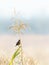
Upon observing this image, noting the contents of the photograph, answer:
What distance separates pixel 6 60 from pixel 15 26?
0.81m

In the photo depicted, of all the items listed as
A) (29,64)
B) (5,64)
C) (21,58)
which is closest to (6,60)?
(5,64)

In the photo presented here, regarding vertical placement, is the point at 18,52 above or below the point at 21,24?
below

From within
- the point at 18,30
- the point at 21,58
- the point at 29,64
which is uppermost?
the point at 18,30

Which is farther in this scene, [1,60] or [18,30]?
[1,60]

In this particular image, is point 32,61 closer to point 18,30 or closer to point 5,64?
point 5,64

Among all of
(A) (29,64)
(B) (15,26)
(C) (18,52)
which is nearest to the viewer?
(C) (18,52)

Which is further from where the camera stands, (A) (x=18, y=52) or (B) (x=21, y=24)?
(B) (x=21, y=24)

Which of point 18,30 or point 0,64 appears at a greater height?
point 18,30

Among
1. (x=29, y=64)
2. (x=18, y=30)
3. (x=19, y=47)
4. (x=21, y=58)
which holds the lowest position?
(x=29, y=64)

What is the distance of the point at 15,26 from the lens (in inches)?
61.6

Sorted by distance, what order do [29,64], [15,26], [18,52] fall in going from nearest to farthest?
[18,52] < [15,26] < [29,64]

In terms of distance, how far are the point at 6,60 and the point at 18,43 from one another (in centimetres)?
78

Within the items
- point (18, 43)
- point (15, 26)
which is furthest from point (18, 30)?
point (18, 43)

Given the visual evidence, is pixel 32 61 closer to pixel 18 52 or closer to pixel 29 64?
pixel 29 64
